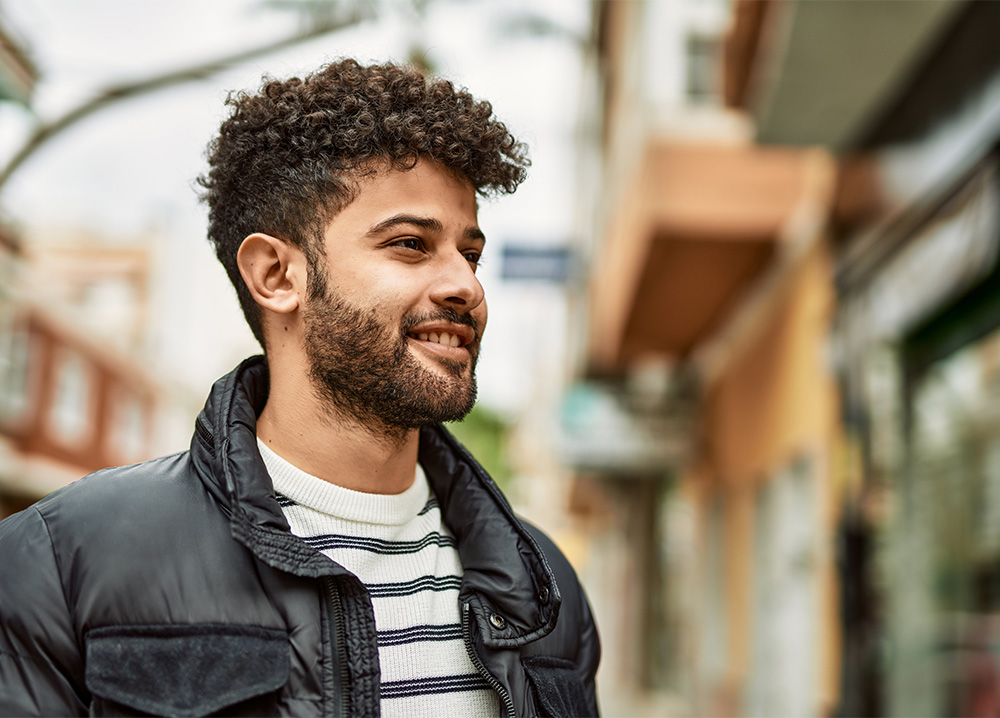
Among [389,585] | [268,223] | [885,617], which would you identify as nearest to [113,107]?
[268,223]

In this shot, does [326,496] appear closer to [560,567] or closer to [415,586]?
[415,586]

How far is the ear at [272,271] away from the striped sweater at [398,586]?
261 mm

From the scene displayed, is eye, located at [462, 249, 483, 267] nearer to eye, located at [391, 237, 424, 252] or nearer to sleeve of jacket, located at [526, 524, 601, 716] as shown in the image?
eye, located at [391, 237, 424, 252]

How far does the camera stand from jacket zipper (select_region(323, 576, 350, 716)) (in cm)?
162

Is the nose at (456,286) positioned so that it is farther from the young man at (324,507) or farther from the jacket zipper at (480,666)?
the jacket zipper at (480,666)

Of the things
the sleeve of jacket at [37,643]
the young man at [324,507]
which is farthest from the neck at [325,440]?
the sleeve of jacket at [37,643]

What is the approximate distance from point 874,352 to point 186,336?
3640cm

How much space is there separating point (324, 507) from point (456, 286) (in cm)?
45

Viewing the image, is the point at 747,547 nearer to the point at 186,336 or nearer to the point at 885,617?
the point at 885,617

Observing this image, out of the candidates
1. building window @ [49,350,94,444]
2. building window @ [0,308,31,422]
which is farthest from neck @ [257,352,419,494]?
building window @ [49,350,94,444]

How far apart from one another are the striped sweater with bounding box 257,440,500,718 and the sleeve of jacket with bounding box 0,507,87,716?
392 millimetres

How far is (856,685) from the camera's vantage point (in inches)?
243

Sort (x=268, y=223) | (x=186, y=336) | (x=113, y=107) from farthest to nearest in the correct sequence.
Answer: (x=186, y=336) → (x=113, y=107) → (x=268, y=223)

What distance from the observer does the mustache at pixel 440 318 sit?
1.83 meters
